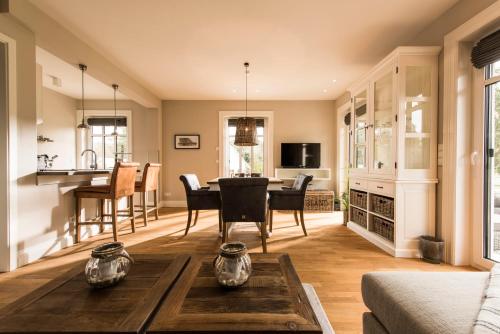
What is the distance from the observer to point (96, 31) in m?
3.05

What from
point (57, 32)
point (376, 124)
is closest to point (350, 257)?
point (376, 124)

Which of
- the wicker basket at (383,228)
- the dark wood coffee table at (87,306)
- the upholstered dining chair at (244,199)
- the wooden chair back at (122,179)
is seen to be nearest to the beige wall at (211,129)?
the wooden chair back at (122,179)

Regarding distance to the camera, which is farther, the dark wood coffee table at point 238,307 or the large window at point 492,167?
the large window at point 492,167

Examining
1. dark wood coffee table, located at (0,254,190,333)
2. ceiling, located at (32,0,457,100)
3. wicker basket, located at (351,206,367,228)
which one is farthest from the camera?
wicker basket, located at (351,206,367,228)

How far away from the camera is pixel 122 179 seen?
3404mm

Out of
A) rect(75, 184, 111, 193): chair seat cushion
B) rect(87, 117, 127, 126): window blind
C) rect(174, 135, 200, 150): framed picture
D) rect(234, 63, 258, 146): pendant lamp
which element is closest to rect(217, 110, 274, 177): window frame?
rect(174, 135, 200, 150): framed picture

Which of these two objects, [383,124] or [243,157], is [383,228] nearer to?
[383,124]

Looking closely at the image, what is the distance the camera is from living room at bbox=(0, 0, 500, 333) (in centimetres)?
97

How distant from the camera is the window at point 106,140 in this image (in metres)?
6.17

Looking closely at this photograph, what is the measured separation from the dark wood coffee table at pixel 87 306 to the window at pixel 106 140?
18.1 feet

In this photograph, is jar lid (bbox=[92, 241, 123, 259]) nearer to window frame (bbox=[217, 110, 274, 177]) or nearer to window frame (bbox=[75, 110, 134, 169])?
window frame (bbox=[217, 110, 274, 177])

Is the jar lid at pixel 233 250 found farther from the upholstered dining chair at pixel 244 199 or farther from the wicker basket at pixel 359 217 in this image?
the wicker basket at pixel 359 217

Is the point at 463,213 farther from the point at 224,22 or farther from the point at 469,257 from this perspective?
the point at 224,22

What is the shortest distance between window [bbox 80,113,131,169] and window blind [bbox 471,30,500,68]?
6214 millimetres
